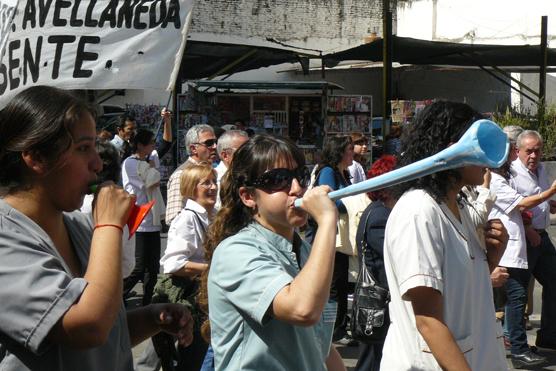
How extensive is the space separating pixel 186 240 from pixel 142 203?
9.83ft

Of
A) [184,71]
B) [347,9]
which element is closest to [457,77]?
[347,9]

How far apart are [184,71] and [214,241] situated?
13202mm


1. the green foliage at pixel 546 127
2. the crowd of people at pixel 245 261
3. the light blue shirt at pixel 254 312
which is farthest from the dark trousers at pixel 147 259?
the green foliage at pixel 546 127

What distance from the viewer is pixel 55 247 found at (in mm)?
2127

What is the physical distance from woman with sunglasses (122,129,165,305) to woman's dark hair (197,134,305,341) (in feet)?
16.2

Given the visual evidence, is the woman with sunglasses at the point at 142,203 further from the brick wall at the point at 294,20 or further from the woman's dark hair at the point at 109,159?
the brick wall at the point at 294,20

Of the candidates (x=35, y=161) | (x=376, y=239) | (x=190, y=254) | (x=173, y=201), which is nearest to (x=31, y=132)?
(x=35, y=161)

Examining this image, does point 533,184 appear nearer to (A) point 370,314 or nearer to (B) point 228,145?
(B) point 228,145

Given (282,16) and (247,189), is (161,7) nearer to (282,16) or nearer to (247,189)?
(247,189)

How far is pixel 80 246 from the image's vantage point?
2260 millimetres

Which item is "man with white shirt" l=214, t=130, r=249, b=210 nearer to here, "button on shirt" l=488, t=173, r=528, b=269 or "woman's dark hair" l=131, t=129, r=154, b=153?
"woman's dark hair" l=131, t=129, r=154, b=153

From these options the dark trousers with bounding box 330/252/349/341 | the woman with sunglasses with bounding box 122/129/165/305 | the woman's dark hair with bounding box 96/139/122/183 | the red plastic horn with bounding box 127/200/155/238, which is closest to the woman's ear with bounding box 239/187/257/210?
the red plastic horn with bounding box 127/200/155/238

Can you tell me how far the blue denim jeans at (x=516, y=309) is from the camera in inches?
260

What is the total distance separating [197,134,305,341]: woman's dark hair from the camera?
2.65 meters
